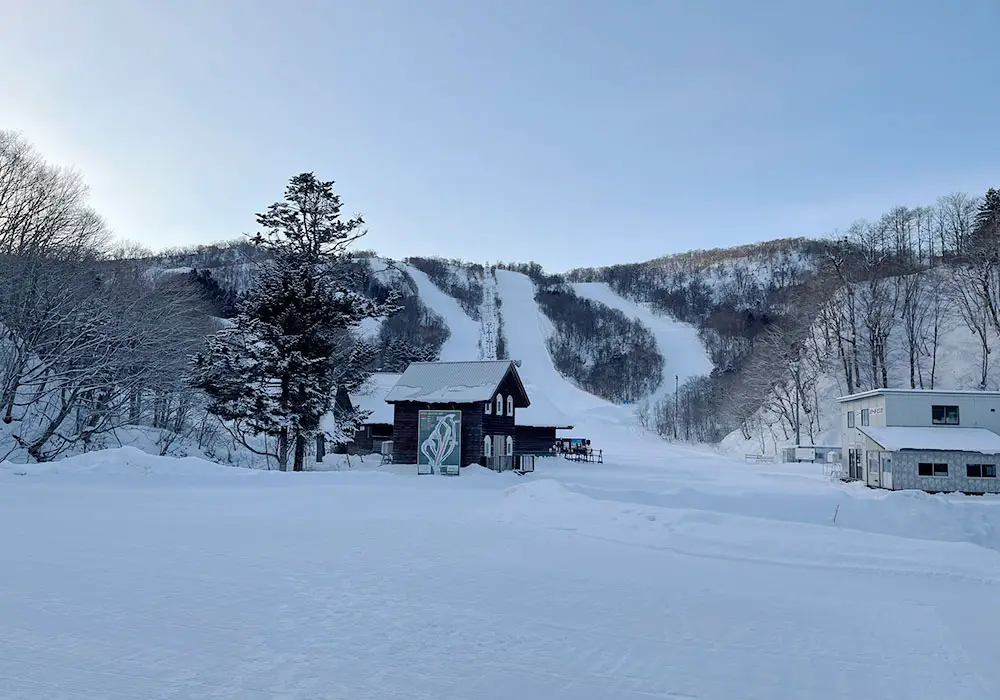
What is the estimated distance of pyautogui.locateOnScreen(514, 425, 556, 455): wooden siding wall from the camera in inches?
1876

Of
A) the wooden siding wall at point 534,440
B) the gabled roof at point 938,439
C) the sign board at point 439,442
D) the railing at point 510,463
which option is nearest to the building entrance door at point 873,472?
the gabled roof at point 938,439

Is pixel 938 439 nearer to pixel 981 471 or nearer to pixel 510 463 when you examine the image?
pixel 981 471

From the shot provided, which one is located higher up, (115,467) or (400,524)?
(115,467)

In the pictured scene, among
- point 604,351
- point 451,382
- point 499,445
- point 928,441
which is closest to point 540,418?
point 499,445

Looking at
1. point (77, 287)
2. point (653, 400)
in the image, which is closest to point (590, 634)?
point (77, 287)

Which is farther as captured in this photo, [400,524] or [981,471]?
[981,471]

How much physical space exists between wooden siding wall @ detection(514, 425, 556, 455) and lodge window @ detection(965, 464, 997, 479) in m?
24.7

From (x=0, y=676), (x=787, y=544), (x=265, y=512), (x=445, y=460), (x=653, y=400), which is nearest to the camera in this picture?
(x=0, y=676)

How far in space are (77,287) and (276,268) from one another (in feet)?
29.1

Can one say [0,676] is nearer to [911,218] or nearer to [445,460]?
[445,460]

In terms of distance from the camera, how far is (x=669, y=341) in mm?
115125

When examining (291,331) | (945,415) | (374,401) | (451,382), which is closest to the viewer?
(291,331)

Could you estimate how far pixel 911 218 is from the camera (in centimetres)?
6278

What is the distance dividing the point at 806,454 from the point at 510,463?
24.2 m
